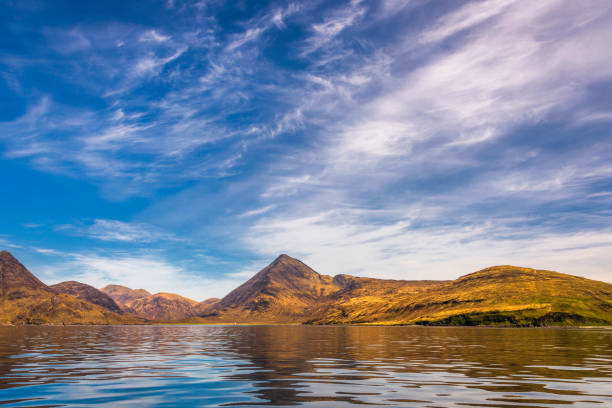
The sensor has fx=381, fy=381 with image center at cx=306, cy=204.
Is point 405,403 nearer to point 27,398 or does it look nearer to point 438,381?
point 438,381

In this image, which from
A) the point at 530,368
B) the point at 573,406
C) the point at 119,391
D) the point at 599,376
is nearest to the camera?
the point at 573,406

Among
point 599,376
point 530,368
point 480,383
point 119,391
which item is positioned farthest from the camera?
point 530,368

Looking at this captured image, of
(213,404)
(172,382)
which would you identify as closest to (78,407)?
(213,404)

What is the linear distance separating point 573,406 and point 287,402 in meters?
11.9

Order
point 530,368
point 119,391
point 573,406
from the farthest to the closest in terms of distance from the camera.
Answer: point 530,368, point 119,391, point 573,406

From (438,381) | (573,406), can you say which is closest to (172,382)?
(438,381)

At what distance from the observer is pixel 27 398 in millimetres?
17266

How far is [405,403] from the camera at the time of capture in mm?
16281

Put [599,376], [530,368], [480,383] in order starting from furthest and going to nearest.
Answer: [530,368] → [599,376] → [480,383]

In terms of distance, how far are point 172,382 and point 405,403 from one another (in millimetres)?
13979

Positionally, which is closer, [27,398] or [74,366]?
[27,398]

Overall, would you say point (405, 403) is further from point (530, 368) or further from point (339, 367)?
point (530, 368)

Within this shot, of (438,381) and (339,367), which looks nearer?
(438,381)

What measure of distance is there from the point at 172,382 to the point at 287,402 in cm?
962
